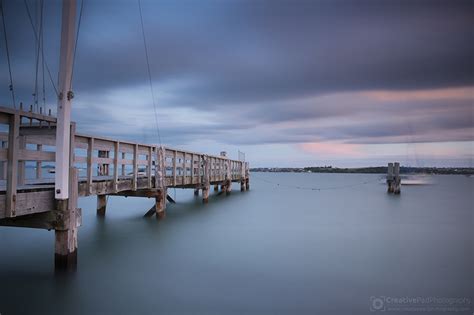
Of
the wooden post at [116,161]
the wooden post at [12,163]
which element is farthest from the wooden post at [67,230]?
the wooden post at [116,161]

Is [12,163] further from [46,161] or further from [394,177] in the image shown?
[394,177]

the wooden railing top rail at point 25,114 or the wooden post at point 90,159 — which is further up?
the wooden railing top rail at point 25,114

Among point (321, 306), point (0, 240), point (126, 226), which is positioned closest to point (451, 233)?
point (321, 306)

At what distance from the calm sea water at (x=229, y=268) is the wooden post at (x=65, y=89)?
194 centimetres

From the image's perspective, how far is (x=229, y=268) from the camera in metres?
7.52

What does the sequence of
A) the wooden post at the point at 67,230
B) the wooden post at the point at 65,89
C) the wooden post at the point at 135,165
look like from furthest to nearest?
the wooden post at the point at 135,165, the wooden post at the point at 67,230, the wooden post at the point at 65,89

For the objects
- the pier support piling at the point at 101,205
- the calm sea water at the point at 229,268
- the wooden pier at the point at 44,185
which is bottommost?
the calm sea water at the point at 229,268

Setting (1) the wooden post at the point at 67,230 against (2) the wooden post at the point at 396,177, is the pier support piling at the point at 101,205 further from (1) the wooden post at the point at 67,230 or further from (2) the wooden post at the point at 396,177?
(2) the wooden post at the point at 396,177

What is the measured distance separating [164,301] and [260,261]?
2932 mm

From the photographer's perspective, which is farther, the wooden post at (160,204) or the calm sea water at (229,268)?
the wooden post at (160,204)

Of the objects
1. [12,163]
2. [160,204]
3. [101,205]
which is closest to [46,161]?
[12,163]

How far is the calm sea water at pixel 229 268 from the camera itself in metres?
5.57

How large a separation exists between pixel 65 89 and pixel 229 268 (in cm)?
474

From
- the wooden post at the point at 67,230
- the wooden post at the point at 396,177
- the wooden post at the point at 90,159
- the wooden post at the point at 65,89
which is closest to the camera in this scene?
the wooden post at the point at 65,89
